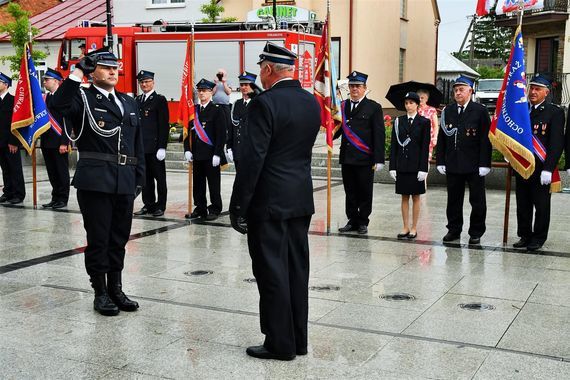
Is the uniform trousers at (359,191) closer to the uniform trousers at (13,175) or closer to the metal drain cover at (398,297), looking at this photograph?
the metal drain cover at (398,297)

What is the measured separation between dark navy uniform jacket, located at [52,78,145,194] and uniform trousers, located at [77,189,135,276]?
0.09 m

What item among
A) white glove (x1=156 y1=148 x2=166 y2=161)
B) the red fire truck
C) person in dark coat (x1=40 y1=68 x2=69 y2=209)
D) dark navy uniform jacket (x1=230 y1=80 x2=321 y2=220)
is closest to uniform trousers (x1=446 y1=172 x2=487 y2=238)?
white glove (x1=156 y1=148 x2=166 y2=161)

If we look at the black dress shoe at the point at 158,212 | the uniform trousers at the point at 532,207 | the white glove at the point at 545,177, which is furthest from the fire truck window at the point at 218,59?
the white glove at the point at 545,177

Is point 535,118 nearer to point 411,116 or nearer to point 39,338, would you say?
point 411,116

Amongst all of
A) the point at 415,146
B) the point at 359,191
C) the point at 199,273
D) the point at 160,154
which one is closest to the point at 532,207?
the point at 415,146

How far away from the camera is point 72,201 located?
12.6 metres

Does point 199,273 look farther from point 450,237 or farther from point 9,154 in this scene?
point 9,154

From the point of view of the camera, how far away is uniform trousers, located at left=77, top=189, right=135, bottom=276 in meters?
5.95

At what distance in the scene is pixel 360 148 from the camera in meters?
9.69

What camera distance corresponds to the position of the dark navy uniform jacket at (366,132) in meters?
9.62

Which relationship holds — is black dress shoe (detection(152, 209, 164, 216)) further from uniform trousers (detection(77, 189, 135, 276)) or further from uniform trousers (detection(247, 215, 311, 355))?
uniform trousers (detection(247, 215, 311, 355))

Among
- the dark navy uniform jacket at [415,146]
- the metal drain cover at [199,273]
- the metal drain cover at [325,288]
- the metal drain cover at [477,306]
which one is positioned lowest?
the metal drain cover at [325,288]

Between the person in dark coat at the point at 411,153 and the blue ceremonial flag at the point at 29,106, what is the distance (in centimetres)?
540

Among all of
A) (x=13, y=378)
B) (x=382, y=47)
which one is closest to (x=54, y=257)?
(x=13, y=378)
